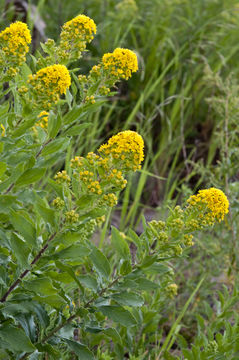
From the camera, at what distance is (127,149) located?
156 centimetres

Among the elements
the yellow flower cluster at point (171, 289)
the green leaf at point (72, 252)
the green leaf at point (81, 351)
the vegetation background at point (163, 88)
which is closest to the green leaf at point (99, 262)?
the green leaf at point (72, 252)

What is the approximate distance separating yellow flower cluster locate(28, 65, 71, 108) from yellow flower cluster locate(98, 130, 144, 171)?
8.8 inches

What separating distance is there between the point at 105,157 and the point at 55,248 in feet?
1.13

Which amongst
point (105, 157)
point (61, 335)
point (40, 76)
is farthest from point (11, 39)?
point (61, 335)

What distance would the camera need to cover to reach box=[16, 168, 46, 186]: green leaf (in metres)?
1.60

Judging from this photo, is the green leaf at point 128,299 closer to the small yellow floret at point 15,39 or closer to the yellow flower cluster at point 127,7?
the small yellow floret at point 15,39

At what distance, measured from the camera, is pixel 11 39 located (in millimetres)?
1657

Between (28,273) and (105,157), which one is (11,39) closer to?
(105,157)

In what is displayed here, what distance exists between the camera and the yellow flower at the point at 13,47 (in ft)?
5.41

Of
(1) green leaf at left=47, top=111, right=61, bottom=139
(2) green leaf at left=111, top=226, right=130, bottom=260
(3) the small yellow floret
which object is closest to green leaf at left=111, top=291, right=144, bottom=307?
(2) green leaf at left=111, top=226, right=130, bottom=260

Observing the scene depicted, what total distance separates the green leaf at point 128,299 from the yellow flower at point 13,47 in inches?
31.9

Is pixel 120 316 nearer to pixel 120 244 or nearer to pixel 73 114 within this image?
pixel 120 244

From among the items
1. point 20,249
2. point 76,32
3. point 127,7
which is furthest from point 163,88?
point 20,249

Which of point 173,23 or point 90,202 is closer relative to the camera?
point 90,202
